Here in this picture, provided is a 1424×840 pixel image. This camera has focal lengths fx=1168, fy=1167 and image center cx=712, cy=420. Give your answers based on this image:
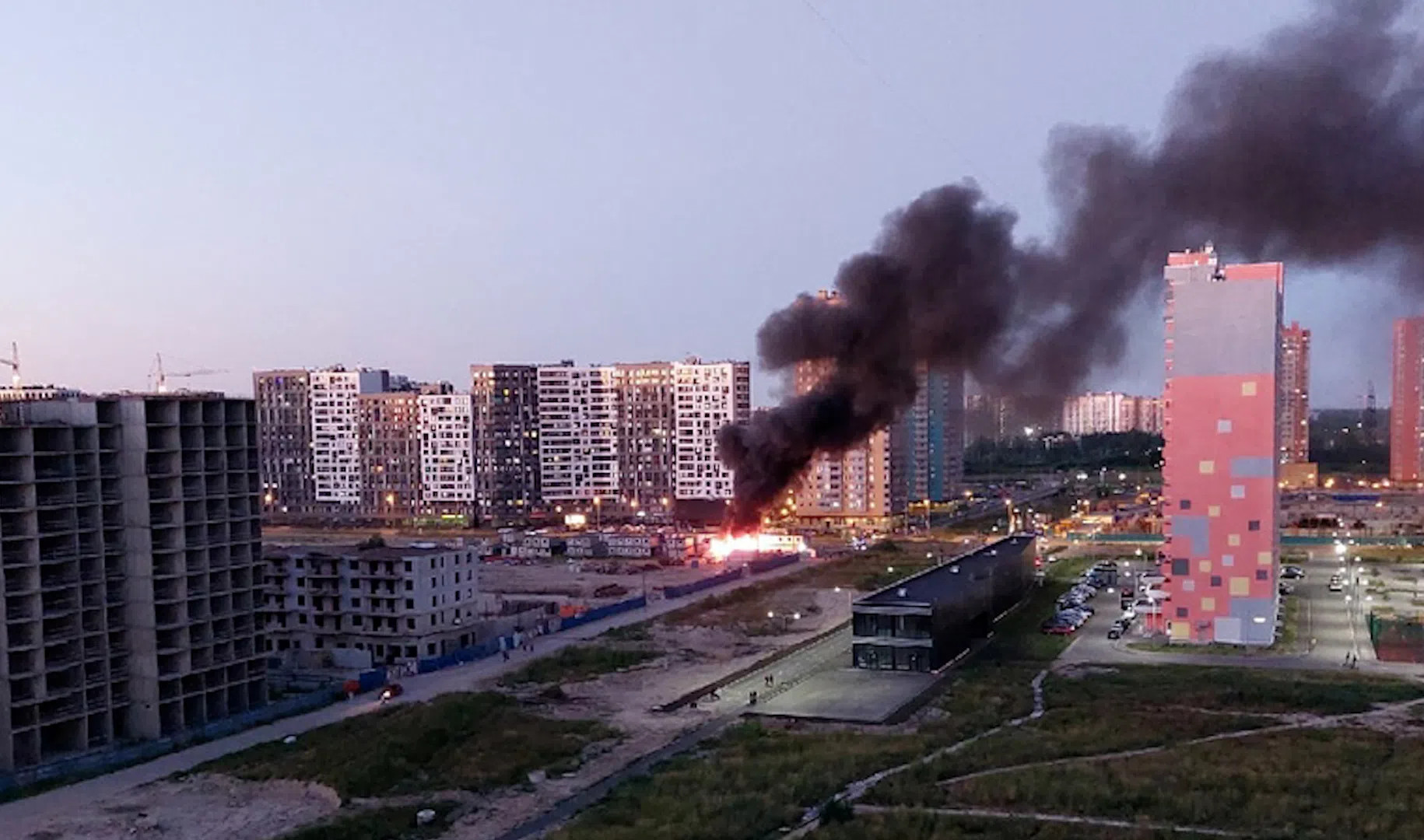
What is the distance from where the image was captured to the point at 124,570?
2102 centimetres

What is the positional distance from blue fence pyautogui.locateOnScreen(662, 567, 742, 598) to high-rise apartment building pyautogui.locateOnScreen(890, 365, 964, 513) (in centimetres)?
2394

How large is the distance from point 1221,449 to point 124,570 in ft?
75.9

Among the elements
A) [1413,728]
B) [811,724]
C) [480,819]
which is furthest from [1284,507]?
[480,819]

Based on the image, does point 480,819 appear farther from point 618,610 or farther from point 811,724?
point 618,610

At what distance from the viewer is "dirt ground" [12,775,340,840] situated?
620 inches

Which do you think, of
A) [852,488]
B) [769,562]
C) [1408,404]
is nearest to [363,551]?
[769,562]

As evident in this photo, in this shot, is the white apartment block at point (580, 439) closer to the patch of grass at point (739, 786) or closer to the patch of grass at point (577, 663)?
the patch of grass at point (577, 663)

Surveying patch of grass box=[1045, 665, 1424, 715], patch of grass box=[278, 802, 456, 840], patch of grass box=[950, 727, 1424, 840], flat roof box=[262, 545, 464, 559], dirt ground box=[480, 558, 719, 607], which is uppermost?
flat roof box=[262, 545, 464, 559]

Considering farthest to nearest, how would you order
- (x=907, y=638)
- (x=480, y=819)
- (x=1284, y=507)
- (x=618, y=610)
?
(x=1284, y=507)
(x=618, y=610)
(x=907, y=638)
(x=480, y=819)

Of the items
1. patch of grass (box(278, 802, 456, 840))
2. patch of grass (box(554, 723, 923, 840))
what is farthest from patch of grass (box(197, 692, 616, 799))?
patch of grass (box(554, 723, 923, 840))

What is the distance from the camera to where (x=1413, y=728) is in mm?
19234

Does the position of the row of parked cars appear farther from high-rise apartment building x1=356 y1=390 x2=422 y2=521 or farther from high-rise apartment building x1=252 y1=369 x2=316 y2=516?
high-rise apartment building x1=252 y1=369 x2=316 y2=516

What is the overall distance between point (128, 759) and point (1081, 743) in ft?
50.9

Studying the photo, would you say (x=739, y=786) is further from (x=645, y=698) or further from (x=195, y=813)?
(x=195, y=813)
